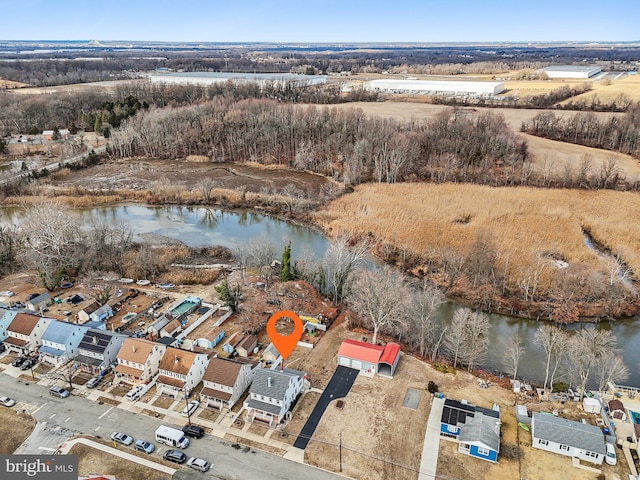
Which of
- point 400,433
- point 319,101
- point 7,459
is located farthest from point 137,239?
point 319,101

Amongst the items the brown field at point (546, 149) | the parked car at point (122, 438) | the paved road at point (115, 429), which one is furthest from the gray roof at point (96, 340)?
the brown field at point (546, 149)

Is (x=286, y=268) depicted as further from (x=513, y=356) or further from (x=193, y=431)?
(x=513, y=356)

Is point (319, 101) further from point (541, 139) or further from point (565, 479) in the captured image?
point (565, 479)

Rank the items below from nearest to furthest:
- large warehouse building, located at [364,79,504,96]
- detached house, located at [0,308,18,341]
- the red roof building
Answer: the red roof building < detached house, located at [0,308,18,341] < large warehouse building, located at [364,79,504,96]

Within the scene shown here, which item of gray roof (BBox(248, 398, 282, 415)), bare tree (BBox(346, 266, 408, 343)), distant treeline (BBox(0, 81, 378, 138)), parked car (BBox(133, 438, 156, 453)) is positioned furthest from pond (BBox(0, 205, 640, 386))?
distant treeline (BBox(0, 81, 378, 138))

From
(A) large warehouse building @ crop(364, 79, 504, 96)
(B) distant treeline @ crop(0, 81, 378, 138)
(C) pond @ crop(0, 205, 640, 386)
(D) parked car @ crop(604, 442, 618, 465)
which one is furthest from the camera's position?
(A) large warehouse building @ crop(364, 79, 504, 96)

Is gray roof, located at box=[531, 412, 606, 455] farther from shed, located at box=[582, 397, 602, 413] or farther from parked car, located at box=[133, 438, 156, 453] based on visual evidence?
parked car, located at box=[133, 438, 156, 453]
